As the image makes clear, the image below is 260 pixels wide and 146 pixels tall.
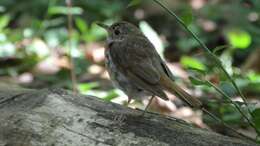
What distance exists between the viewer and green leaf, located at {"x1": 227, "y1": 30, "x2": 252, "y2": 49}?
6983 mm

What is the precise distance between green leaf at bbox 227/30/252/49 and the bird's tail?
274cm

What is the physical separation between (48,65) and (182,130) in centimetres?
346

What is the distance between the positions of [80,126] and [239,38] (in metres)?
3.69

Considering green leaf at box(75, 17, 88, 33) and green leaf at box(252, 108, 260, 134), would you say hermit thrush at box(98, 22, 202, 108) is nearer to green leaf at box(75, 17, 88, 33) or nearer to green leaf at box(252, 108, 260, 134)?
green leaf at box(252, 108, 260, 134)

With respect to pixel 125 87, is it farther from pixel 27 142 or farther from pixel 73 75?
pixel 73 75

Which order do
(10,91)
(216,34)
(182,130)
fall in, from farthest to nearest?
(216,34)
(10,91)
(182,130)

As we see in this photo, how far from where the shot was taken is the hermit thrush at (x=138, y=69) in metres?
4.17

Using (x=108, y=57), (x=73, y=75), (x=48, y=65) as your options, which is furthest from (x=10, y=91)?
(x=48, y=65)

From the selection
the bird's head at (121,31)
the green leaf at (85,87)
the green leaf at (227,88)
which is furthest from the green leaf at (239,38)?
the green leaf at (227,88)

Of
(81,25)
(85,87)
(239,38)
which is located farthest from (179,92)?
(239,38)

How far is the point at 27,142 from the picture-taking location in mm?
3699

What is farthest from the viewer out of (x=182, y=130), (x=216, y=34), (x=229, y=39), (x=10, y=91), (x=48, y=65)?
(x=216, y=34)

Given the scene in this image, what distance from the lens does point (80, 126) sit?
386 centimetres

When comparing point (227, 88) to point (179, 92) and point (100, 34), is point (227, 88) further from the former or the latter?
point (100, 34)
